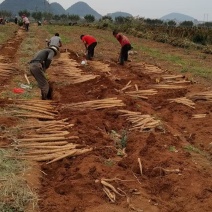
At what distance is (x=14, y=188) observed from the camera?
4.54 m

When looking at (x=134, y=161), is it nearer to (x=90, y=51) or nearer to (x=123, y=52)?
(x=123, y=52)

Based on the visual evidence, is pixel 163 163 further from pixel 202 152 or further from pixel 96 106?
pixel 96 106

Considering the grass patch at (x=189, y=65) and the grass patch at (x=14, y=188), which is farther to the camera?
the grass patch at (x=189, y=65)

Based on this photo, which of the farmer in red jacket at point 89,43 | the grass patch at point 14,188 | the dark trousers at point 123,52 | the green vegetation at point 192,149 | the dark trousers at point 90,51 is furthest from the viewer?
the dark trousers at point 90,51

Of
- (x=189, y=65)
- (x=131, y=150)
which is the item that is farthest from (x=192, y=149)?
(x=189, y=65)

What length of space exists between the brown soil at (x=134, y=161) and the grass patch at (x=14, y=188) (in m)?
0.20

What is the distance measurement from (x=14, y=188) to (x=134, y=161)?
2.05 metres

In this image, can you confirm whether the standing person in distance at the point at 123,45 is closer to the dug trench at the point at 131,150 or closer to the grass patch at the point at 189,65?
the grass patch at the point at 189,65

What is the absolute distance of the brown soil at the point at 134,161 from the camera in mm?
4730

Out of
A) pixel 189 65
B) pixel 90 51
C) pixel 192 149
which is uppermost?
pixel 90 51

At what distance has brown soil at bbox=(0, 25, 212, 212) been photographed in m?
4.73

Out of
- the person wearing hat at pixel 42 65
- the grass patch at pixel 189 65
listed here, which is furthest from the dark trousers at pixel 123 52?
the person wearing hat at pixel 42 65

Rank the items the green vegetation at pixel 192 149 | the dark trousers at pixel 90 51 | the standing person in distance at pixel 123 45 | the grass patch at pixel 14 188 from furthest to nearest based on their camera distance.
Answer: the dark trousers at pixel 90 51
the standing person in distance at pixel 123 45
the green vegetation at pixel 192 149
the grass patch at pixel 14 188

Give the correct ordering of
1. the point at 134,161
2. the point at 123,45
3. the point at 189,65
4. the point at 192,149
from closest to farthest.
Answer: the point at 134,161 → the point at 192,149 → the point at 123,45 → the point at 189,65
